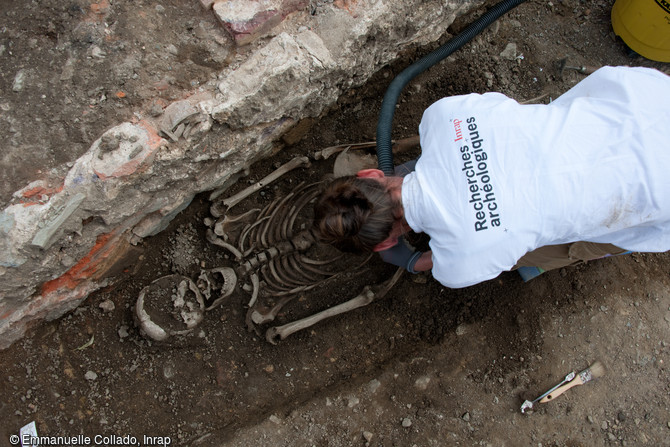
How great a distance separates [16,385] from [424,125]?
2.97 meters

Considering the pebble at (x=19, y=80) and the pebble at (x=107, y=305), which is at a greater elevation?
the pebble at (x=19, y=80)

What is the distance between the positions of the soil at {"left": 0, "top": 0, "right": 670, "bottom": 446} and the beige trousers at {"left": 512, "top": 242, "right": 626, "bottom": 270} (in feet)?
1.52

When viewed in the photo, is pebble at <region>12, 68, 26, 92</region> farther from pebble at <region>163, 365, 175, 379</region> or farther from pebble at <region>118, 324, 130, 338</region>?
pebble at <region>163, 365, 175, 379</region>

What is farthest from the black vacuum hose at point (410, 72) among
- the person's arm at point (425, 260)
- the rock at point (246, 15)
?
the rock at point (246, 15)

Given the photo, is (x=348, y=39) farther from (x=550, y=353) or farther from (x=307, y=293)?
(x=550, y=353)

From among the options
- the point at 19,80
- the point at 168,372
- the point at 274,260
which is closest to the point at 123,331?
the point at 168,372

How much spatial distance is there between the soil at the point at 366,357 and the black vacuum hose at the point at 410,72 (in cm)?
13

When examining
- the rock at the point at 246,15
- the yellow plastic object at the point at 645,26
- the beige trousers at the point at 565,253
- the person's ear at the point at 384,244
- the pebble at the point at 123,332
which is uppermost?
the rock at the point at 246,15

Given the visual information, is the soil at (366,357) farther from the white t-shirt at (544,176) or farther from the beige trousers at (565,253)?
the white t-shirt at (544,176)

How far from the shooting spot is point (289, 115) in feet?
8.98

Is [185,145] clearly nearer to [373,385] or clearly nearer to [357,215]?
[357,215]

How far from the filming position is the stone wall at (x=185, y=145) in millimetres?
2209

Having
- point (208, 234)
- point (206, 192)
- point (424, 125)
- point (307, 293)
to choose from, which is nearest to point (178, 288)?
point (208, 234)

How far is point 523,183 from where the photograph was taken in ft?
5.98
